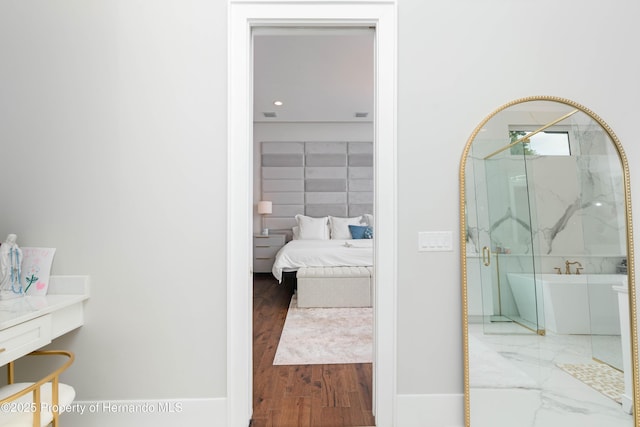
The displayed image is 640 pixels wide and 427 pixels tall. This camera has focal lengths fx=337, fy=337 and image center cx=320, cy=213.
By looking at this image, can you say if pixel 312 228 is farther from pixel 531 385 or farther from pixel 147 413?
pixel 531 385

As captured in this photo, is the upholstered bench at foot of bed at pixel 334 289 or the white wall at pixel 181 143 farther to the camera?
the upholstered bench at foot of bed at pixel 334 289

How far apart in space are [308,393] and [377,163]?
150cm

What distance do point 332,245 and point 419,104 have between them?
123 inches

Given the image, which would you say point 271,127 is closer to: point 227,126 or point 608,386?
point 227,126

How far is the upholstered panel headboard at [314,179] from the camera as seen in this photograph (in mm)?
6348

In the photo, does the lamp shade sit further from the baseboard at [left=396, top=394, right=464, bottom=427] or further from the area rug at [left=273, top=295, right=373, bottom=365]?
the baseboard at [left=396, top=394, right=464, bottom=427]

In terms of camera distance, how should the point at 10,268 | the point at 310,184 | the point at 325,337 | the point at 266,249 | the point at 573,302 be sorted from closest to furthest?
the point at 10,268, the point at 573,302, the point at 325,337, the point at 266,249, the point at 310,184

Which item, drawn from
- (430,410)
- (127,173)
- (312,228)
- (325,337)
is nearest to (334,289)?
(325,337)

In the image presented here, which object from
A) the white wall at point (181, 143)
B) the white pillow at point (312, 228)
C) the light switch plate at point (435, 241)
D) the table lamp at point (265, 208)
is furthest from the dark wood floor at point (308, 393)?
the table lamp at point (265, 208)

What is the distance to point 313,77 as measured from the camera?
4379 mm

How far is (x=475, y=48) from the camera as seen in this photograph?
71.5 inches

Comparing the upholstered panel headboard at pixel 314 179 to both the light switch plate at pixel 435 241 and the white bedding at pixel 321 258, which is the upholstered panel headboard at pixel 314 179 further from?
the light switch plate at pixel 435 241

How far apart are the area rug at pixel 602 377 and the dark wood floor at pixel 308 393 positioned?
1085mm

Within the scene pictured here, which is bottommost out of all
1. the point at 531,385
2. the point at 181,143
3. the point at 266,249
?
the point at 531,385
